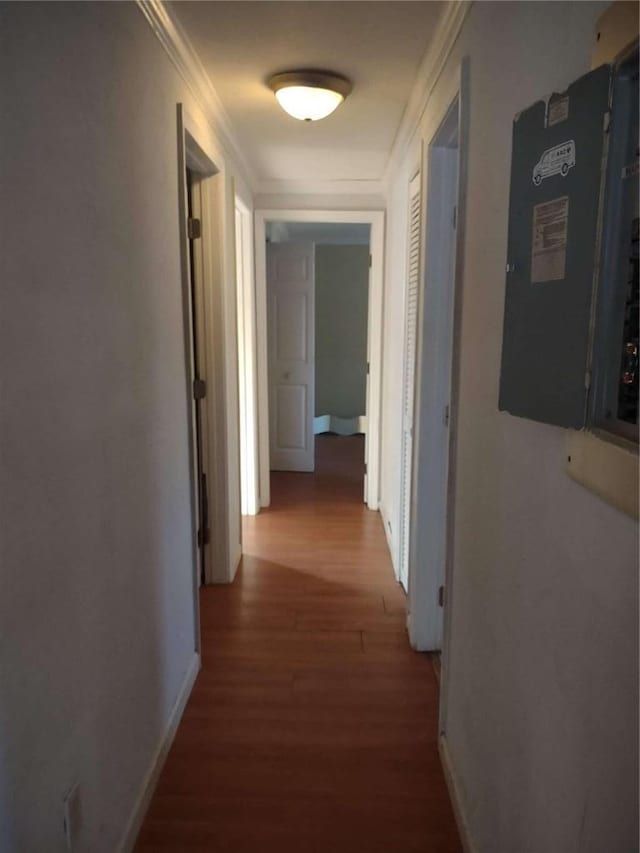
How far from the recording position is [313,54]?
204 cm

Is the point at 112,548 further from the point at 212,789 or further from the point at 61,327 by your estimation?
the point at 212,789

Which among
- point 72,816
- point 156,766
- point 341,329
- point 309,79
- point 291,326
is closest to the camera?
point 72,816

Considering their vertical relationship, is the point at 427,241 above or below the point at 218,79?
below

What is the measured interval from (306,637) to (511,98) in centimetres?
226

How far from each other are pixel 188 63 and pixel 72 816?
227cm

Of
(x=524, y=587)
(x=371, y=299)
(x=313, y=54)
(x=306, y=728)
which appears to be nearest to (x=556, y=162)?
(x=524, y=587)

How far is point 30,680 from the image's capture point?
1.08m

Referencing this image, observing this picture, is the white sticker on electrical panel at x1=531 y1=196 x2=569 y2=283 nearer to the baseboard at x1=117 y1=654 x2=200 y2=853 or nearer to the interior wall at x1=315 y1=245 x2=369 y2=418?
the baseboard at x1=117 y1=654 x2=200 y2=853

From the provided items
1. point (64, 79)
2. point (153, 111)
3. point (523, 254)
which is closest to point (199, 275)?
point (153, 111)

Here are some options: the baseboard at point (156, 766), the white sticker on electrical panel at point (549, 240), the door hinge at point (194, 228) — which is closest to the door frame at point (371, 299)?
the door hinge at point (194, 228)

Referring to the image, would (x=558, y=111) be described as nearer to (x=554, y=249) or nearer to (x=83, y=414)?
(x=554, y=249)

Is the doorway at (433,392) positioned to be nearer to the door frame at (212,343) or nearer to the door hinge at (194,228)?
the door frame at (212,343)

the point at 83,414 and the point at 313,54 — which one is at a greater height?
the point at 313,54

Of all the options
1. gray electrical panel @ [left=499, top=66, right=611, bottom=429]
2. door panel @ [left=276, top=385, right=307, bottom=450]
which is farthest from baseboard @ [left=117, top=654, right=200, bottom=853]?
door panel @ [left=276, top=385, right=307, bottom=450]
